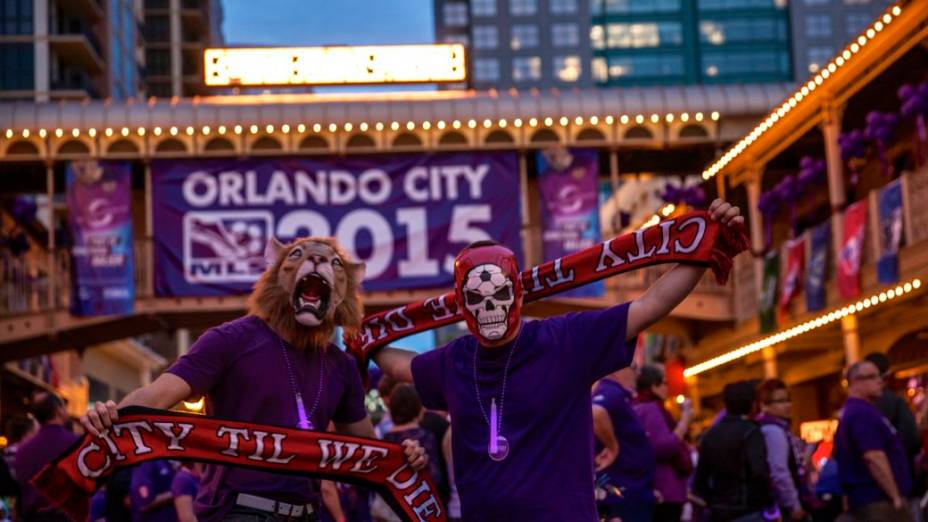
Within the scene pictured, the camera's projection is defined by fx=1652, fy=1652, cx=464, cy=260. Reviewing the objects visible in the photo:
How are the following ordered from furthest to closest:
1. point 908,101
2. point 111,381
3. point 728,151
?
point 111,381, point 728,151, point 908,101

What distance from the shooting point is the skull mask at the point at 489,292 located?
5910 millimetres

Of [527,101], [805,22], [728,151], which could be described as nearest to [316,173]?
[527,101]

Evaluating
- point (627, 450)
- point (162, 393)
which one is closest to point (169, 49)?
point (627, 450)

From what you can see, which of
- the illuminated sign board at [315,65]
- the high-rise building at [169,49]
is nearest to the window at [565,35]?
the high-rise building at [169,49]

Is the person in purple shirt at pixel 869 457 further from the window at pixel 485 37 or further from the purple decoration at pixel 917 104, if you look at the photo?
the window at pixel 485 37

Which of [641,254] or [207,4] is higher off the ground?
[207,4]

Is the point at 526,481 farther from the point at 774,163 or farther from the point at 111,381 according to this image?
the point at 111,381

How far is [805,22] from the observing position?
415 ft

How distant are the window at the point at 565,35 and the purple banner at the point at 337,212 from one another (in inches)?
4051

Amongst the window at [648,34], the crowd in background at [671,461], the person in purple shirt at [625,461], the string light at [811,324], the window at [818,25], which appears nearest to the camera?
the person in purple shirt at [625,461]

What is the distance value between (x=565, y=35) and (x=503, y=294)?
419 feet

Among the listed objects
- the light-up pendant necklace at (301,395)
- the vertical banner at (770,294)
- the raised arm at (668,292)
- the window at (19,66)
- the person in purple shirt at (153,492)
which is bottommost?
the person in purple shirt at (153,492)

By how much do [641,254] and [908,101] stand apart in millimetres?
15568

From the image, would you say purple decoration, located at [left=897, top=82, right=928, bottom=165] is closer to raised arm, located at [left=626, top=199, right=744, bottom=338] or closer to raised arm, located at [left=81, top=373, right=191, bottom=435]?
raised arm, located at [left=626, top=199, right=744, bottom=338]
